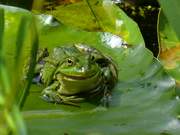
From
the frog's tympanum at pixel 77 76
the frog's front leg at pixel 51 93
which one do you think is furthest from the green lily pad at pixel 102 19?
the frog's front leg at pixel 51 93

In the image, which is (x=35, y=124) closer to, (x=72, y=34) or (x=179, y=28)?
(x=179, y=28)

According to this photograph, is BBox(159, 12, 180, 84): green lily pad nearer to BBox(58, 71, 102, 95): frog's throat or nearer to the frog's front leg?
BBox(58, 71, 102, 95): frog's throat

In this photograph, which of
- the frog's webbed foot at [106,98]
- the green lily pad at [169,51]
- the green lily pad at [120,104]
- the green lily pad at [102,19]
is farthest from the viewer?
the green lily pad at [102,19]

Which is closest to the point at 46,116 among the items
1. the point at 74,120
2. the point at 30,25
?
the point at 74,120

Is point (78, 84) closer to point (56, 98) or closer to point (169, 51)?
point (56, 98)

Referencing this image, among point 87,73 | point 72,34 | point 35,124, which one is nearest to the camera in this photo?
point 35,124

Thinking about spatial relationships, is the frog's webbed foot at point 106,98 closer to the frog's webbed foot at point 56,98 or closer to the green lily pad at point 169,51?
the frog's webbed foot at point 56,98
